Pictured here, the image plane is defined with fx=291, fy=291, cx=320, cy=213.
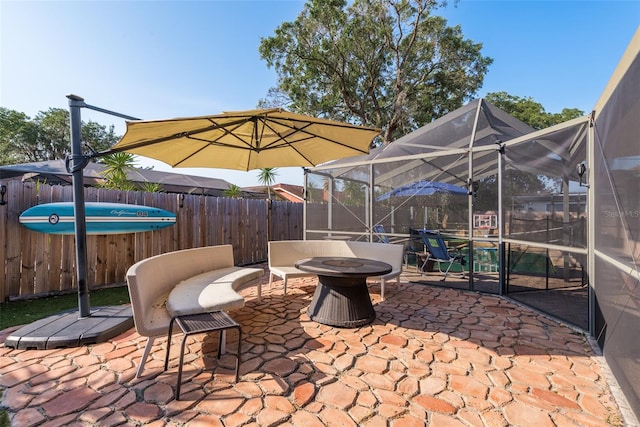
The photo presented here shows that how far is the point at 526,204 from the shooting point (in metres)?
4.17

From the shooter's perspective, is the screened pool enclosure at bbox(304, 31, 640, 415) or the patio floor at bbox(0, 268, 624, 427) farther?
the screened pool enclosure at bbox(304, 31, 640, 415)

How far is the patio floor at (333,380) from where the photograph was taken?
1.85 meters

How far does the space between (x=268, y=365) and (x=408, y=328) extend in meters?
1.66

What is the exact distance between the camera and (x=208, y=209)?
6758 millimetres

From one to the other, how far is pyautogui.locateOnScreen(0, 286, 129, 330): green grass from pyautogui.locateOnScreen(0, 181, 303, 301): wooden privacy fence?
0.60 feet

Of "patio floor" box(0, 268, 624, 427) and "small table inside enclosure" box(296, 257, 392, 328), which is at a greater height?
"small table inside enclosure" box(296, 257, 392, 328)

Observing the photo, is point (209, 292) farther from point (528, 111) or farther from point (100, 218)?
point (528, 111)

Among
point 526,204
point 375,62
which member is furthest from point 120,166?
point 375,62

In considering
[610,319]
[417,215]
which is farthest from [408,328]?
[417,215]

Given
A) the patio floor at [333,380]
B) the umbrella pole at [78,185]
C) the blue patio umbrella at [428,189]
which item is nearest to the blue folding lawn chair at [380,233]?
the blue patio umbrella at [428,189]

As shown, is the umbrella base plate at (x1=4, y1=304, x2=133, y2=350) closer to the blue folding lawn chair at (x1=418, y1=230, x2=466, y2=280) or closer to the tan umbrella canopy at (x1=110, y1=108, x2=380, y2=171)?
the tan umbrella canopy at (x1=110, y1=108, x2=380, y2=171)

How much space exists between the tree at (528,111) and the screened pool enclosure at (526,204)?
15630 mm

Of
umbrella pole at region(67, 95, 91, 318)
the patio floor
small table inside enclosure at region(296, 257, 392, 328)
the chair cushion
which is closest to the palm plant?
umbrella pole at region(67, 95, 91, 318)

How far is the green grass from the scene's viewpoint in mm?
3519
